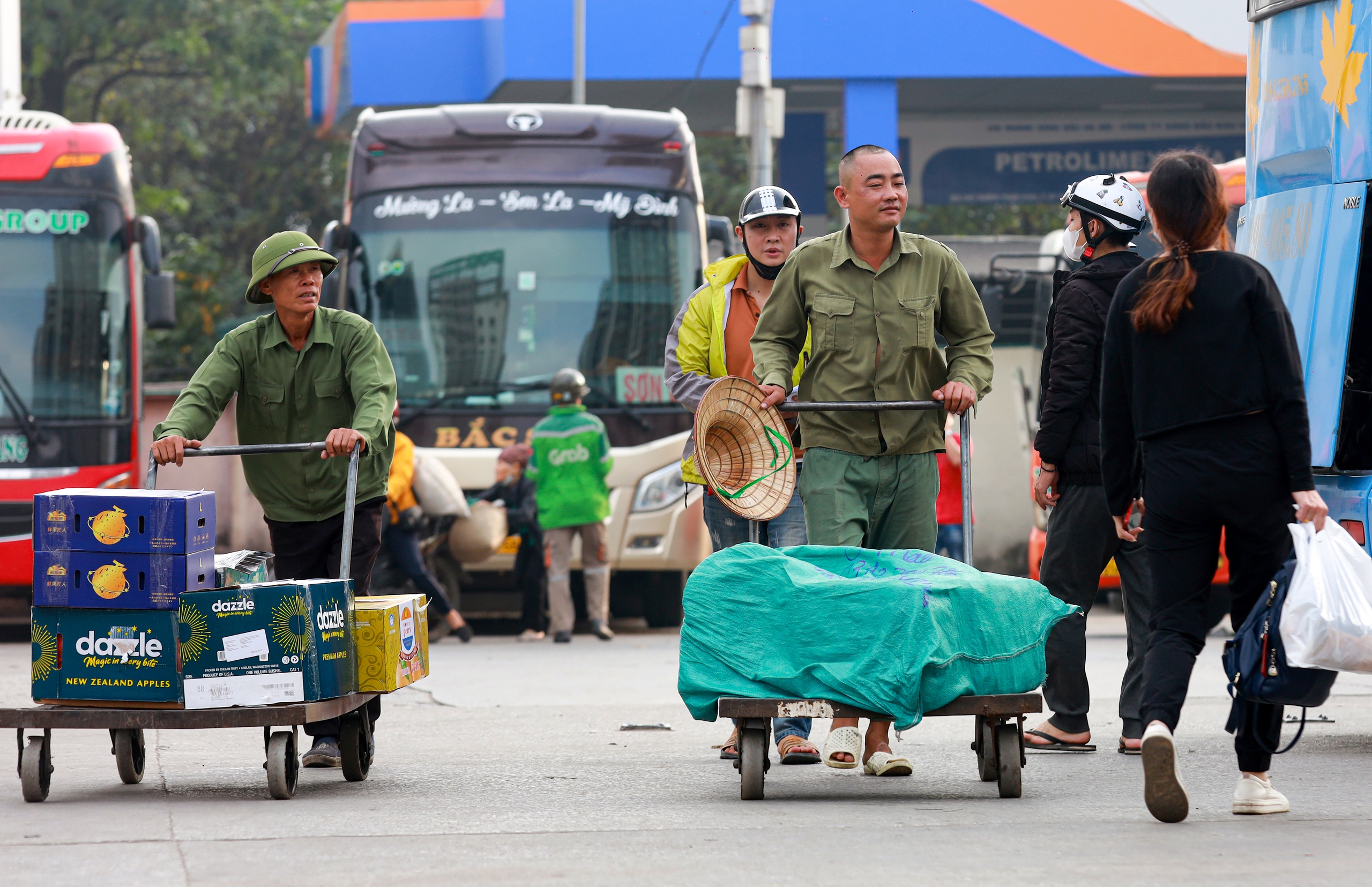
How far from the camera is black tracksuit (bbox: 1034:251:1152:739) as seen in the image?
6777 mm

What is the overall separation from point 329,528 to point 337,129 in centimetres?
2188

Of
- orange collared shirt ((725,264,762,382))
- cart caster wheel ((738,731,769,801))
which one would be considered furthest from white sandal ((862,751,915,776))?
orange collared shirt ((725,264,762,382))

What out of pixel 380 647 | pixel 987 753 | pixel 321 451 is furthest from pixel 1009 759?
pixel 321 451

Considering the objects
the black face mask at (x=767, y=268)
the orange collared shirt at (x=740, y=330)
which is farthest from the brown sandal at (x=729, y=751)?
the black face mask at (x=767, y=268)

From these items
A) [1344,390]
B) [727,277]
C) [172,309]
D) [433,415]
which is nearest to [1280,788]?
[1344,390]

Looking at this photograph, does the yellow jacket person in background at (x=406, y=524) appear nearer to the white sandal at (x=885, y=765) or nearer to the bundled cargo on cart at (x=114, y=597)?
the bundled cargo on cart at (x=114, y=597)

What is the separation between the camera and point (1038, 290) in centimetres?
1584

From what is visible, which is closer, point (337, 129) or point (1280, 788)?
point (1280, 788)

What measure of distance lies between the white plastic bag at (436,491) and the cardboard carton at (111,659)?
22.2ft

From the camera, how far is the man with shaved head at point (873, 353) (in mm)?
6363

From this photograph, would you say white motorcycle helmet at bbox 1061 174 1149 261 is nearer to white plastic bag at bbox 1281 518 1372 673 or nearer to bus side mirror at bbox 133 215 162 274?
white plastic bag at bbox 1281 518 1372 673

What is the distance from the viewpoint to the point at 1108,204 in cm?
686

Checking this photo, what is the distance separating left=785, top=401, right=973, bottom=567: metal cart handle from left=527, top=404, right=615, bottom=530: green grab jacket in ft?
20.4

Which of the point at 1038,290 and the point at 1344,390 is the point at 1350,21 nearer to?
the point at 1344,390
